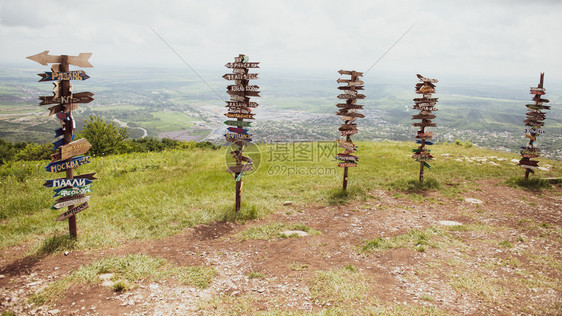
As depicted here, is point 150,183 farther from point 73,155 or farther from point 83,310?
point 83,310

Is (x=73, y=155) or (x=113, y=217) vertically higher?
(x=73, y=155)

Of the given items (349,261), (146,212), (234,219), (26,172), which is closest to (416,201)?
(349,261)

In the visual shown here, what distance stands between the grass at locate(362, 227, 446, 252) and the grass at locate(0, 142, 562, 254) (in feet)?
14.0

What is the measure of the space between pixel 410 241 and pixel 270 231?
5.00 meters

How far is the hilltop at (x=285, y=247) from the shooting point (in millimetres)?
6395

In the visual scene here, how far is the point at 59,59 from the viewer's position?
8008mm

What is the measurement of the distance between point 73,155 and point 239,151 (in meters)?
5.74

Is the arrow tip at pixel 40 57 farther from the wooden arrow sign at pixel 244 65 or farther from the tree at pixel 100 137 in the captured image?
the tree at pixel 100 137

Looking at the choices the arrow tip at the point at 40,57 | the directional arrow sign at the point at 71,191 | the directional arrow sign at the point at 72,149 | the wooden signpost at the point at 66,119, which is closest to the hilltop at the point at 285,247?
the directional arrow sign at the point at 71,191

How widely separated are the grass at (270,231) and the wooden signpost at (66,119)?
5567 millimetres

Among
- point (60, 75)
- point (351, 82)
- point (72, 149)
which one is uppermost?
point (351, 82)

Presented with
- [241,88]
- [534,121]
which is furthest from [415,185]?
[241,88]

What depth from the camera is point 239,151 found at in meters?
12.0

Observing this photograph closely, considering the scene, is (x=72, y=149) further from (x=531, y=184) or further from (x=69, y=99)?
(x=531, y=184)
